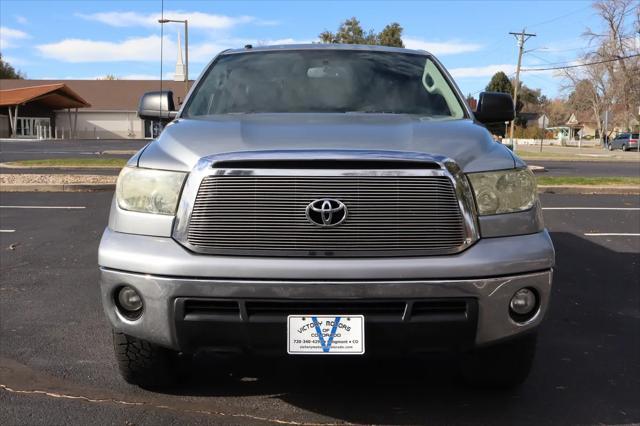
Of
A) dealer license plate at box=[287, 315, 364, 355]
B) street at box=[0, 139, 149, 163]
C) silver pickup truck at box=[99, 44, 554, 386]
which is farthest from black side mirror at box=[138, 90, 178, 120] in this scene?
street at box=[0, 139, 149, 163]

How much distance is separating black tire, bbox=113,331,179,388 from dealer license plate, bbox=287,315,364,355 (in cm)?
82

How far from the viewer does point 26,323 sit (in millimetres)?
4688

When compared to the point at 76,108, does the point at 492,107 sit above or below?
below

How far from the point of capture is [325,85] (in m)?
4.24

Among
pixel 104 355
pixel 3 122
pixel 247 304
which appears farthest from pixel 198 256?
pixel 3 122

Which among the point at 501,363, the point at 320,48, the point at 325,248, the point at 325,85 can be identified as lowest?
the point at 501,363

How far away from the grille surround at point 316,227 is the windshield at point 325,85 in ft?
3.92

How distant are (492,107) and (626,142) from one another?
57.5 meters

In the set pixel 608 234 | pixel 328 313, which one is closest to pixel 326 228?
pixel 328 313

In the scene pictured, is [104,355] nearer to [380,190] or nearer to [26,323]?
[26,323]

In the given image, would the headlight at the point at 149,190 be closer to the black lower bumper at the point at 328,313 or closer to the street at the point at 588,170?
the black lower bumper at the point at 328,313

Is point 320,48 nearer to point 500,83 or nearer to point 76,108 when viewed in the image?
point 76,108

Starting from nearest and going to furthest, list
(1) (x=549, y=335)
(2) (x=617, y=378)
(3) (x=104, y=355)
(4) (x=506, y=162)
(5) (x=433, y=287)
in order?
1. (5) (x=433, y=287)
2. (4) (x=506, y=162)
3. (2) (x=617, y=378)
4. (3) (x=104, y=355)
5. (1) (x=549, y=335)

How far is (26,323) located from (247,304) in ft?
8.84
